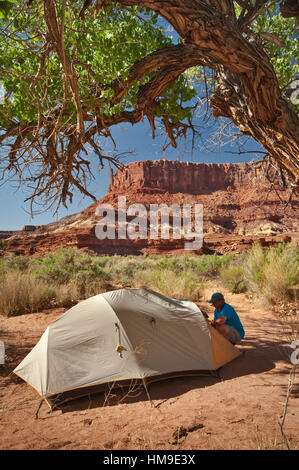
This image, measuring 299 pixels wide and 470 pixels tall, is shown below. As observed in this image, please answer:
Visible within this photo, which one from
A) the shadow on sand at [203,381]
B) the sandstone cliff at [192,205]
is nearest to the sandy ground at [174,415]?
the shadow on sand at [203,381]

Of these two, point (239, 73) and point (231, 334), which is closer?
point (239, 73)

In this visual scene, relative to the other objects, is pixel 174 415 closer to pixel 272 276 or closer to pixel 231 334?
pixel 231 334

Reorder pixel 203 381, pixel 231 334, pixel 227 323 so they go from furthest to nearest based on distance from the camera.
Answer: pixel 227 323
pixel 231 334
pixel 203 381

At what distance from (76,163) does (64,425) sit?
12.0 feet

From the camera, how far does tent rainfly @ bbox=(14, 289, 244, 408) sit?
363 cm

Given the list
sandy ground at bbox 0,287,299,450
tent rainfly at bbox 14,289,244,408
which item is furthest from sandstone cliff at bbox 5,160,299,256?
sandy ground at bbox 0,287,299,450

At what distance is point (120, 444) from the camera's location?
2.42 m

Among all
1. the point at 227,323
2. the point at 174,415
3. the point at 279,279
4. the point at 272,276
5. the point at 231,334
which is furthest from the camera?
the point at 272,276

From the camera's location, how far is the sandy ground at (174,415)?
7.93 ft

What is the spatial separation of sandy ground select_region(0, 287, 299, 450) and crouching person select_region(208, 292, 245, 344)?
0.35 m

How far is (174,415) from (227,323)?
7.53 feet

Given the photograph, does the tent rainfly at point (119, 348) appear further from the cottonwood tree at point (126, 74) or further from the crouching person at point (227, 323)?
the cottonwood tree at point (126, 74)

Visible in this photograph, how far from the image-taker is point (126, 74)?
143 inches

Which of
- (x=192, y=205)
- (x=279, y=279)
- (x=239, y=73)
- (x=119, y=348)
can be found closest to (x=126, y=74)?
(x=239, y=73)
